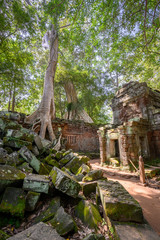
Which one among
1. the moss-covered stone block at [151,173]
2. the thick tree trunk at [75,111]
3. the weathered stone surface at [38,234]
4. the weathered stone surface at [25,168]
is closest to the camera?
the weathered stone surface at [38,234]

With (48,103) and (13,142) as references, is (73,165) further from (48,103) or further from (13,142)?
(48,103)

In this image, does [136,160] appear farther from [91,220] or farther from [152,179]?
[91,220]

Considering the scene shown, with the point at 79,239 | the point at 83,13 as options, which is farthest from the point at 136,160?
the point at 83,13

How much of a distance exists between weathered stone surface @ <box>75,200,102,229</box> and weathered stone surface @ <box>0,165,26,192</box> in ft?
3.82

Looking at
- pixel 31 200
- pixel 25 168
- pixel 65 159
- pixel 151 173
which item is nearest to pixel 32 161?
pixel 25 168

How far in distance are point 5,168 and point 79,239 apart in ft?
5.40

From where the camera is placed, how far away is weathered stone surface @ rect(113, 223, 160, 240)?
1.28 m

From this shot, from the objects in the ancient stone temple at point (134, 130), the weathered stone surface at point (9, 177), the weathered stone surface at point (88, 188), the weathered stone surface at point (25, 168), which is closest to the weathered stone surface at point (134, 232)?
the weathered stone surface at point (88, 188)

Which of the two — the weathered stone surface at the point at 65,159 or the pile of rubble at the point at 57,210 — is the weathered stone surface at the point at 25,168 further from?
the weathered stone surface at the point at 65,159

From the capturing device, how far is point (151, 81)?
14461 mm

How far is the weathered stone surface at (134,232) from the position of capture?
4.19ft

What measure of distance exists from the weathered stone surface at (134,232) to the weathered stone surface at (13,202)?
1348 mm

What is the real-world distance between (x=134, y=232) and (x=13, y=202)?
5.62 ft

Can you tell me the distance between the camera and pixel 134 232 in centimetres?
137
